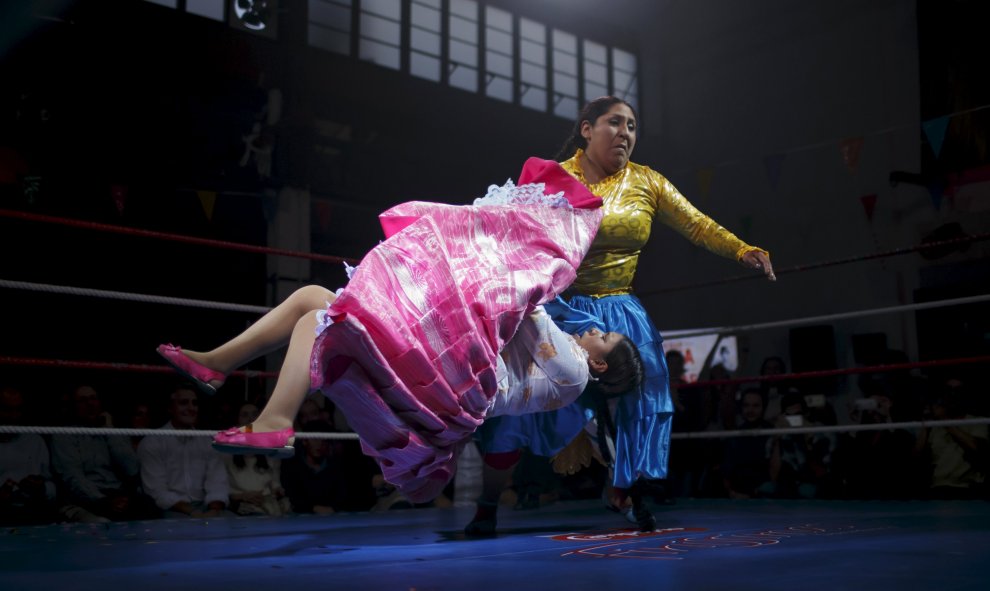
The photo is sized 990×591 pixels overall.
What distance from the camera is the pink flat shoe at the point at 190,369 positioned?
5.79 feet

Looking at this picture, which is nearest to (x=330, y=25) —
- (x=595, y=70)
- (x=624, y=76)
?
(x=595, y=70)

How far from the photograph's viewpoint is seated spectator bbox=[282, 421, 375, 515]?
161 inches

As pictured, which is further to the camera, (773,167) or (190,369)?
(773,167)

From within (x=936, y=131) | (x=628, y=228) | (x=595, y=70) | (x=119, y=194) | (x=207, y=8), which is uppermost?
(x=595, y=70)

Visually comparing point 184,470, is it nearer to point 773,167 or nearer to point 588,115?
point 588,115

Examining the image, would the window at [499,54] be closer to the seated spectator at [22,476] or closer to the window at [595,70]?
the window at [595,70]

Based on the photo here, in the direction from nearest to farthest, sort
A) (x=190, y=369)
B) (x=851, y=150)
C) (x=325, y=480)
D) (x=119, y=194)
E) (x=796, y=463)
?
(x=190, y=369) → (x=325, y=480) → (x=796, y=463) → (x=119, y=194) → (x=851, y=150)

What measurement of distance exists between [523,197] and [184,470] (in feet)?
8.40

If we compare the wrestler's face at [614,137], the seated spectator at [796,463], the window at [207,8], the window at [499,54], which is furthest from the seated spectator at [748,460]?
the window at [207,8]

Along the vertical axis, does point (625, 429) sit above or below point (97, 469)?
above

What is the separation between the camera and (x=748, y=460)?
457cm

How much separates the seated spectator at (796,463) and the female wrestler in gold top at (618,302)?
1.84 metres

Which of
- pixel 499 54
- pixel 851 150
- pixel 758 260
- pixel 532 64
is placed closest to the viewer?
pixel 758 260

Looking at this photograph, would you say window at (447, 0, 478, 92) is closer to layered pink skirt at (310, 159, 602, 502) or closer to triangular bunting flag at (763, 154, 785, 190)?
triangular bunting flag at (763, 154, 785, 190)
